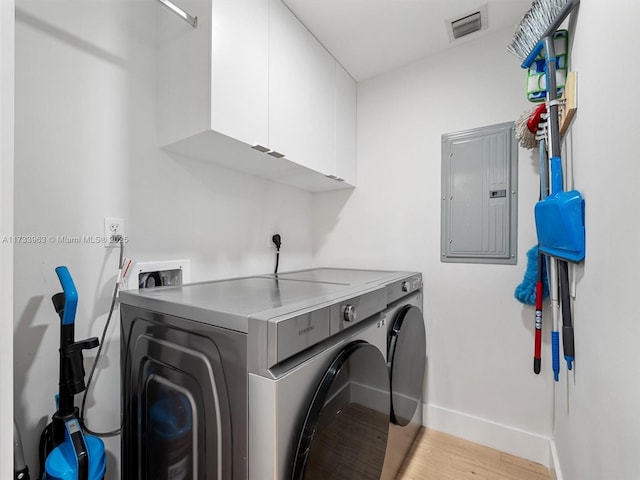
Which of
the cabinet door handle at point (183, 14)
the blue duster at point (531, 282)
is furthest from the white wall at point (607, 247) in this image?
the cabinet door handle at point (183, 14)

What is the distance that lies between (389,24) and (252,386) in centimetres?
197

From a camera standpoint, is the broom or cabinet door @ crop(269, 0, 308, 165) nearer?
the broom

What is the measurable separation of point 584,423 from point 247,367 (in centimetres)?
111

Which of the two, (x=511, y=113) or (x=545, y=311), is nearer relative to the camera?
(x=545, y=311)

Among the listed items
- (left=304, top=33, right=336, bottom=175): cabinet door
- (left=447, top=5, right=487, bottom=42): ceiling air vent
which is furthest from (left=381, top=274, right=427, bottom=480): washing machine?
(left=447, top=5, right=487, bottom=42): ceiling air vent

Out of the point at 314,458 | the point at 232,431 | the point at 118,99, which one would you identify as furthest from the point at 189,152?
the point at 314,458

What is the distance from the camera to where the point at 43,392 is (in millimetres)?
963

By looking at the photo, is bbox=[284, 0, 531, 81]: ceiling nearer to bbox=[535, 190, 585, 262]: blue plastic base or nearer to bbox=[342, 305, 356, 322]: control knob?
bbox=[535, 190, 585, 262]: blue plastic base

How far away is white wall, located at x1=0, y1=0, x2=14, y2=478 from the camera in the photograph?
553 millimetres

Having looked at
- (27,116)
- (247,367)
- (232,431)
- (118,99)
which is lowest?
(232,431)

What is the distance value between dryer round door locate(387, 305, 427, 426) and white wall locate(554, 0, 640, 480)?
0.64 m

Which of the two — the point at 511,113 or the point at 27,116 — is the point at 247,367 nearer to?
the point at 27,116

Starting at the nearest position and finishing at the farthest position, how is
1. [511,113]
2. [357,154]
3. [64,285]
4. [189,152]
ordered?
[64,285], [189,152], [511,113], [357,154]

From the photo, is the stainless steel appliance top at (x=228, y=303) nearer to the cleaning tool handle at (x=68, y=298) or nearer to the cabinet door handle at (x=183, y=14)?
the cleaning tool handle at (x=68, y=298)
